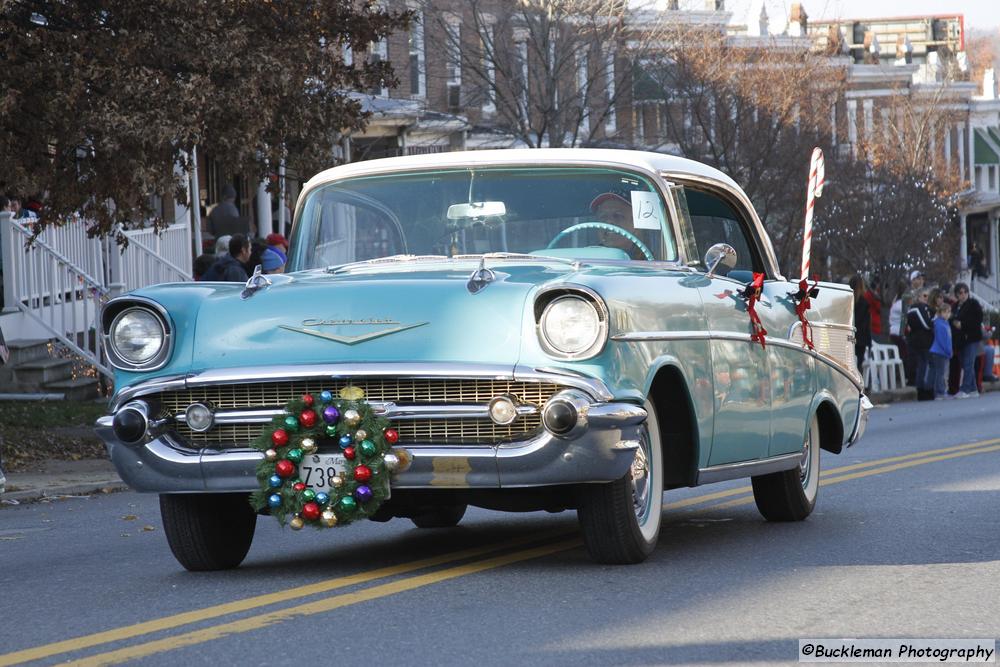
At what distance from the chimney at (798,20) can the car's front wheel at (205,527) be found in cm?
3873

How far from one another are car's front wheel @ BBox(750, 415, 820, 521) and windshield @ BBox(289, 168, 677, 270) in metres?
1.81

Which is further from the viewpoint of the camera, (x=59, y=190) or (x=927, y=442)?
(x=927, y=442)

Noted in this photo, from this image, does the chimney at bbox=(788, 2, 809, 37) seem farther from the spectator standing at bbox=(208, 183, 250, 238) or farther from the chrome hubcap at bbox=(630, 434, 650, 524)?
the chrome hubcap at bbox=(630, 434, 650, 524)

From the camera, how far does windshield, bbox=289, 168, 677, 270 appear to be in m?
8.32

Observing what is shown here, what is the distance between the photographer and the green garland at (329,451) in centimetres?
693

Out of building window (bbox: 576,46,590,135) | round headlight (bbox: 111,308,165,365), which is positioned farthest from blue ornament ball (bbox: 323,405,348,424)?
building window (bbox: 576,46,590,135)

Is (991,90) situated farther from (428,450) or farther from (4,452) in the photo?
(428,450)

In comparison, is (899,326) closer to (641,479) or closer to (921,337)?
(921,337)

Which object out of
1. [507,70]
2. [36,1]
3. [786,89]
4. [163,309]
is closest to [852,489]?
[163,309]

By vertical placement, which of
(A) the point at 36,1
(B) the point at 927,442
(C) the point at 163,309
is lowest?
(B) the point at 927,442

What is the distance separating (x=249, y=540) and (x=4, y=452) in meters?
8.64

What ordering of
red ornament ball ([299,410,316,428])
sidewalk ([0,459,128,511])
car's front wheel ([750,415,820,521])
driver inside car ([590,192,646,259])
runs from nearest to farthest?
1. red ornament ball ([299,410,316,428])
2. driver inside car ([590,192,646,259])
3. car's front wheel ([750,415,820,521])
4. sidewalk ([0,459,128,511])

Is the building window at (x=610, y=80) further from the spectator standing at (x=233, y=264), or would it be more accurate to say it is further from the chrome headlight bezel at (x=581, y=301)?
the chrome headlight bezel at (x=581, y=301)

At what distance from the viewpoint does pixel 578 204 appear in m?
8.38
